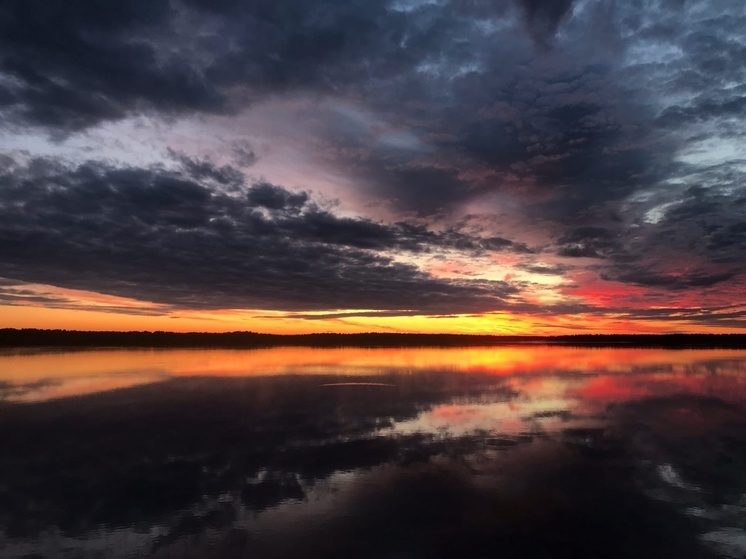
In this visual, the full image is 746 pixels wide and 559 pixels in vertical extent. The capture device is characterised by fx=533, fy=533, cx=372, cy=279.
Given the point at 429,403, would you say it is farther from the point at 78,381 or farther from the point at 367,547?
the point at 78,381

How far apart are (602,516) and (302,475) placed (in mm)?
6793

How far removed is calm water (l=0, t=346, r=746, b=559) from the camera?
9.35 m

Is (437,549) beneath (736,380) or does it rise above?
beneath

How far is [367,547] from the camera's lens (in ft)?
29.5

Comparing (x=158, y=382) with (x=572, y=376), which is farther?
(x=572, y=376)

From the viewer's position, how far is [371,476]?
13031 mm

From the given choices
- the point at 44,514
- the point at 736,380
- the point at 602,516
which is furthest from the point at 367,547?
the point at 736,380

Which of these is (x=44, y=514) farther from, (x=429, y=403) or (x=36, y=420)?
(x=429, y=403)

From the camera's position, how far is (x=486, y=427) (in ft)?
62.6

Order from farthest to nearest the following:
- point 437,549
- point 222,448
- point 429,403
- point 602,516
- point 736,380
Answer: point 736,380 → point 429,403 → point 222,448 → point 602,516 → point 437,549

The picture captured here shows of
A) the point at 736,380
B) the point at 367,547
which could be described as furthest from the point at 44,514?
the point at 736,380

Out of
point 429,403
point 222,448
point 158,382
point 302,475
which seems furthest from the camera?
point 158,382

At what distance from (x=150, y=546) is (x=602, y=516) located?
846 centimetres

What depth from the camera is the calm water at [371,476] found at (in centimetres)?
935
